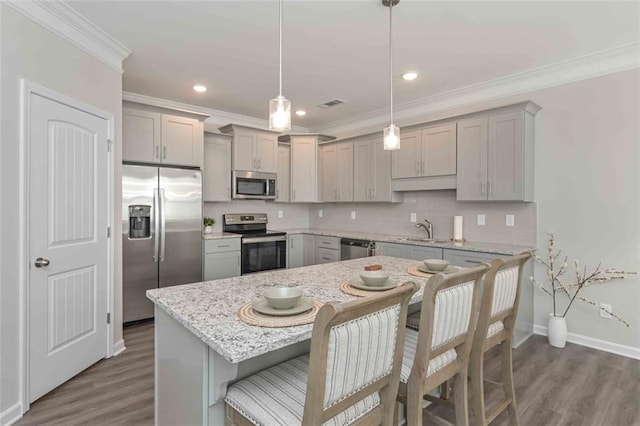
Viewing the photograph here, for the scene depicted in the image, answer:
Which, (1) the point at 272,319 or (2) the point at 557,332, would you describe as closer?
(1) the point at 272,319

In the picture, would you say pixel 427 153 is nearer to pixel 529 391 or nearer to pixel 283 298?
pixel 529 391

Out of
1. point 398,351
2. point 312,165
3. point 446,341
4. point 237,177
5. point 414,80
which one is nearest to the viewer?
point 398,351

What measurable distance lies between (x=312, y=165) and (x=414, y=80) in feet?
7.28

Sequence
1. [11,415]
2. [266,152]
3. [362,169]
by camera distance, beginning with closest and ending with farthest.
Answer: [11,415] < [362,169] < [266,152]

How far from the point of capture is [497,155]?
353cm

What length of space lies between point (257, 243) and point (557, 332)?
3.45 meters

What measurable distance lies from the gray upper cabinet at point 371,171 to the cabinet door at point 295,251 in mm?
1043

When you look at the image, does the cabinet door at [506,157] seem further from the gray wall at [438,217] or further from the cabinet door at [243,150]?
the cabinet door at [243,150]

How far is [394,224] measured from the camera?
4.86 meters

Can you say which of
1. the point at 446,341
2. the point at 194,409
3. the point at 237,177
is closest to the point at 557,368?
the point at 446,341

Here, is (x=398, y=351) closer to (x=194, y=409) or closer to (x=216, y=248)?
(x=194, y=409)

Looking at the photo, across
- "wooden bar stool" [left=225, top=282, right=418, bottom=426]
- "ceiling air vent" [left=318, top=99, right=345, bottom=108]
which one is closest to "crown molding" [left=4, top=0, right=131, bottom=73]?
"ceiling air vent" [left=318, top=99, right=345, bottom=108]

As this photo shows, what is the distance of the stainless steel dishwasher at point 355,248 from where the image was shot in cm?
433

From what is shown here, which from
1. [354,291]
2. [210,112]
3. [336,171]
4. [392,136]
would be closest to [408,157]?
[336,171]
